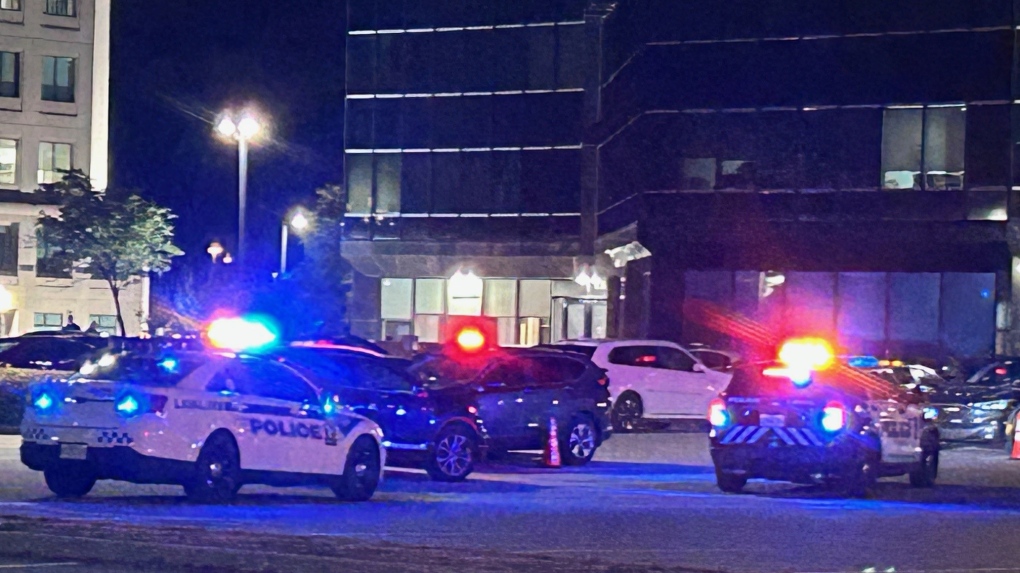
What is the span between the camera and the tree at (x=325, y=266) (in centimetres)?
7388

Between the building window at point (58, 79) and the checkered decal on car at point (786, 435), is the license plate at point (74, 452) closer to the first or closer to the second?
the checkered decal on car at point (786, 435)

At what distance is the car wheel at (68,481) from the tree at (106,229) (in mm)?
46919

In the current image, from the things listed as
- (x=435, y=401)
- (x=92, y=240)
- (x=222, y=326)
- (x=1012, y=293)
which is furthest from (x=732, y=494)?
(x=92, y=240)

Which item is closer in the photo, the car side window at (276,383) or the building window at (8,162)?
the car side window at (276,383)

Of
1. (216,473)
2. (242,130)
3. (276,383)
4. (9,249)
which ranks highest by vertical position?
(242,130)

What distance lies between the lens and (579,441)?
24000 mm

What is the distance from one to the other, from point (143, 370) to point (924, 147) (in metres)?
32.4

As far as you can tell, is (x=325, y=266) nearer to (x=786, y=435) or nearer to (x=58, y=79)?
(x=58, y=79)

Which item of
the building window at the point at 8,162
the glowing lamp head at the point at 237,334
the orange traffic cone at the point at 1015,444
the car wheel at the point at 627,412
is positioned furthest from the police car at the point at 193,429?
the building window at the point at 8,162

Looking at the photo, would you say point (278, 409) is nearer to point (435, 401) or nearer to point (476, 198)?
point (435, 401)

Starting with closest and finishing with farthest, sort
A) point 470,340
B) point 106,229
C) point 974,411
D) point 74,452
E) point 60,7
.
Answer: point 74,452
point 974,411
point 470,340
point 106,229
point 60,7

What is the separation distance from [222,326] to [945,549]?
15419mm

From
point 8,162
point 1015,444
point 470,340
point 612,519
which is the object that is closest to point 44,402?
point 612,519

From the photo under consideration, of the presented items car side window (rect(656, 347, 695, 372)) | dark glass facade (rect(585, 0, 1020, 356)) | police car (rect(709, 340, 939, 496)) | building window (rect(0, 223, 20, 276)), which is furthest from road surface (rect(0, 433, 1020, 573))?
building window (rect(0, 223, 20, 276))
